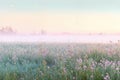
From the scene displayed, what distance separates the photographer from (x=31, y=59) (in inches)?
482

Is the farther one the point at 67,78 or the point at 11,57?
the point at 11,57

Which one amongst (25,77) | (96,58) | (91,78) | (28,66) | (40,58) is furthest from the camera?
(40,58)

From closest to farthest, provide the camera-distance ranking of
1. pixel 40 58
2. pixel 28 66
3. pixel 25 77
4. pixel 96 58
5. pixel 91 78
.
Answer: pixel 91 78
pixel 25 77
pixel 28 66
pixel 96 58
pixel 40 58

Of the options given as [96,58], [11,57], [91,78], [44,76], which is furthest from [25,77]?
[11,57]

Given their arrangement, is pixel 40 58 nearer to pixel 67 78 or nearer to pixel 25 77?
pixel 25 77

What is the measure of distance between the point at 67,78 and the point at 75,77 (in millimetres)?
215

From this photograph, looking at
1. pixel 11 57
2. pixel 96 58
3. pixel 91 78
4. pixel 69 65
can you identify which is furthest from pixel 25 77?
pixel 11 57

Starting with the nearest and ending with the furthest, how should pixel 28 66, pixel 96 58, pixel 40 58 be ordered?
pixel 28 66, pixel 96 58, pixel 40 58

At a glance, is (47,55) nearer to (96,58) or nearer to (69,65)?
(96,58)

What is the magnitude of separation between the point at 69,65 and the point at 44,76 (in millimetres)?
950

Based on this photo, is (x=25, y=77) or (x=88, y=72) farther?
(x=25, y=77)

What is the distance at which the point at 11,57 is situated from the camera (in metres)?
12.5

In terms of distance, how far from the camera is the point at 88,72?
8.13 m

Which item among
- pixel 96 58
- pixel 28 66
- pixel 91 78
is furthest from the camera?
pixel 96 58
